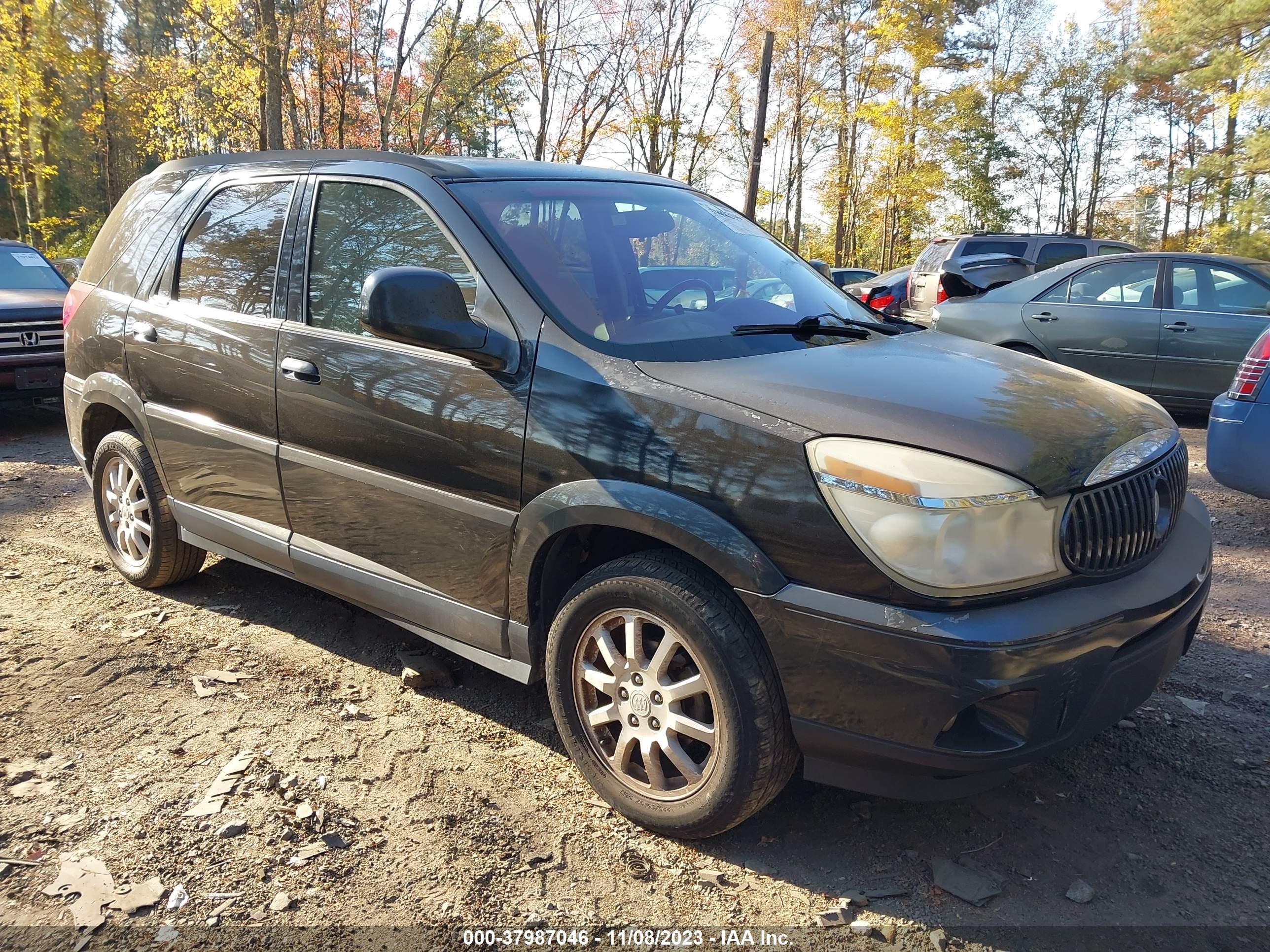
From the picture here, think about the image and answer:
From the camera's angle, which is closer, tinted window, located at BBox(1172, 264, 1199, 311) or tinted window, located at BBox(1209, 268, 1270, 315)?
tinted window, located at BBox(1209, 268, 1270, 315)

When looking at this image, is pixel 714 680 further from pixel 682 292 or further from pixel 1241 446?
pixel 1241 446

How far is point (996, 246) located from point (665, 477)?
12.8 meters

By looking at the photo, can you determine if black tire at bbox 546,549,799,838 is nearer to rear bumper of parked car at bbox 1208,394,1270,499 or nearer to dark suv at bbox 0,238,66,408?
rear bumper of parked car at bbox 1208,394,1270,499

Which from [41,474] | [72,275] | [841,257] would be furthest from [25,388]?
[841,257]

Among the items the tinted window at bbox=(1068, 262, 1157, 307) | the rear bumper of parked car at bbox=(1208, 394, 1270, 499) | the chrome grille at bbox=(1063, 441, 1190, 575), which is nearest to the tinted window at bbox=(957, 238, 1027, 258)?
the tinted window at bbox=(1068, 262, 1157, 307)

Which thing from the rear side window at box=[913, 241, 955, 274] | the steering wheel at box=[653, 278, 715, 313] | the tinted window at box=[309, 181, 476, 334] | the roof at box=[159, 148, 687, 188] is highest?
the rear side window at box=[913, 241, 955, 274]

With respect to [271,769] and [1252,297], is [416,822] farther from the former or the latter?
[1252,297]

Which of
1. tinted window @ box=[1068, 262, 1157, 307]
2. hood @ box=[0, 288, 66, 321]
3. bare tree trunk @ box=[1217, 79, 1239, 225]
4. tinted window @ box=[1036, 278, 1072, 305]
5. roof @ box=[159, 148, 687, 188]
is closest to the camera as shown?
roof @ box=[159, 148, 687, 188]

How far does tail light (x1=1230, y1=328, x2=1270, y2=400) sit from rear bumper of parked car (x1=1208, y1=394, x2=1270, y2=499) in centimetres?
4

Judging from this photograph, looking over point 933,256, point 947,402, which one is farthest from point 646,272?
point 933,256

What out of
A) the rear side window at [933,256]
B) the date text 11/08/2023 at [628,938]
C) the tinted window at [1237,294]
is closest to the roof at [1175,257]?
the tinted window at [1237,294]

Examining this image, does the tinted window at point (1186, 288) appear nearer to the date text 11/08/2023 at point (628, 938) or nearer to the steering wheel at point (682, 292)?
the steering wheel at point (682, 292)

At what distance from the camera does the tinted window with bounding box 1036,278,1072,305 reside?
8773 mm

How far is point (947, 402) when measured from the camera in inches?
95.7
